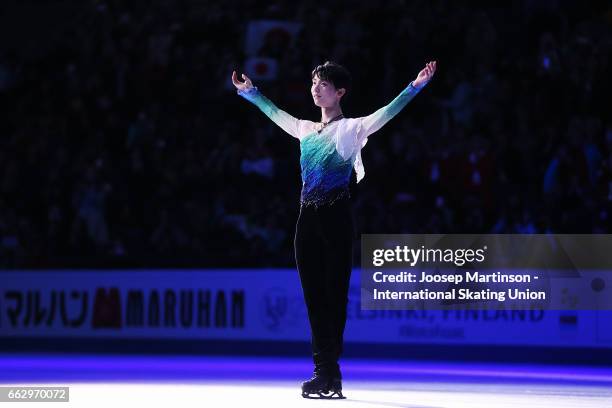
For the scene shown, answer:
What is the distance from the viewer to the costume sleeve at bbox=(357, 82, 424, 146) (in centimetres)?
668

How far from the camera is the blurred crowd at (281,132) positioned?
12859 mm

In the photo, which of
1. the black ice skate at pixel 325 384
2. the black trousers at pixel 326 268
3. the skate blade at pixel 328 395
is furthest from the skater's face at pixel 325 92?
the skate blade at pixel 328 395

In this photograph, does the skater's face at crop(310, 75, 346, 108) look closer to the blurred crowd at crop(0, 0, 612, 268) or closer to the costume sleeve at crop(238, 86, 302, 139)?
the costume sleeve at crop(238, 86, 302, 139)

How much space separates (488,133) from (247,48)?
3824mm

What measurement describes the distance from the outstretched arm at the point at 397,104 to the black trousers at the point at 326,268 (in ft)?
1.45

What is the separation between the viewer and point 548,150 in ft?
42.5

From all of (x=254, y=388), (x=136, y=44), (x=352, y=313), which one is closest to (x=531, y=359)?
(x=352, y=313)

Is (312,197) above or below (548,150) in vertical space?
below

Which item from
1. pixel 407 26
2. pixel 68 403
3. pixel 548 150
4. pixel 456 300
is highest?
pixel 407 26

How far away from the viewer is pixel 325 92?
6.95 m

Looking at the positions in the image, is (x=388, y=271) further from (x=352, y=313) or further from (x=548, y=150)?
(x=548, y=150)

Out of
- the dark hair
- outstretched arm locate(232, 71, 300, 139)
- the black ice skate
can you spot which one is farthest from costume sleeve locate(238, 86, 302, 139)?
the black ice skate

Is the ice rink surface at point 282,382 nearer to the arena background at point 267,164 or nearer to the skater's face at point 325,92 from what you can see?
the arena background at point 267,164

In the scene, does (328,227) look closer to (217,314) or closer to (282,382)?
(282,382)
